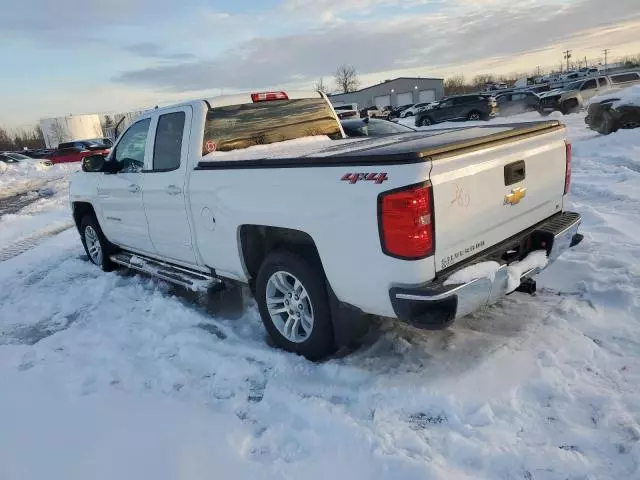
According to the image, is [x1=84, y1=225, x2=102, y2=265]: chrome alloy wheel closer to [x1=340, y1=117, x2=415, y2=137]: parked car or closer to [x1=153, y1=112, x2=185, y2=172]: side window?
[x1=153, y1=112, x2=185, y2=172]: side window

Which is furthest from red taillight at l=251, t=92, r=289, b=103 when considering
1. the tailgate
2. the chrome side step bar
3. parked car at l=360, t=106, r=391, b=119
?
parked car at l=360, t=106, r=391, b=119

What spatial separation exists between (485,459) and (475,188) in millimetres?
1543

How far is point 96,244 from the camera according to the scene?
7020 millimetres

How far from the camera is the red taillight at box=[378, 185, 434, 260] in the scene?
9.46 ft

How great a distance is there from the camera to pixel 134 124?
5.54 m

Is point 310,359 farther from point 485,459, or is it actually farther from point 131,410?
point 485,459

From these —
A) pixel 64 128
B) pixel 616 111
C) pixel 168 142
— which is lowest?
pixel 616 111

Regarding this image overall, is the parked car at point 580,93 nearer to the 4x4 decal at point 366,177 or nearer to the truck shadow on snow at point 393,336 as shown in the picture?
the truck shadow on snow at point 393,336

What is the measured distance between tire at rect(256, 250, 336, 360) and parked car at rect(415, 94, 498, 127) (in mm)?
26300

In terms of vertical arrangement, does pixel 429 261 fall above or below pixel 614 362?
above

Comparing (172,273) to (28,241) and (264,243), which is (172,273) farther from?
(28,241)

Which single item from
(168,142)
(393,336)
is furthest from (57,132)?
(393,336)

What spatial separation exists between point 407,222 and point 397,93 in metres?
89.6

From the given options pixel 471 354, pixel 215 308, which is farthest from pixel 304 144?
pixel 471 354
